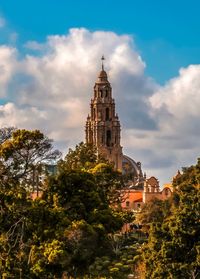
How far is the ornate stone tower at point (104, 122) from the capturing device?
11362 cm

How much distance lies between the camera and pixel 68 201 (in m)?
34.8

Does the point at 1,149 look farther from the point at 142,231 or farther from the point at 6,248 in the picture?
the point at 142,231

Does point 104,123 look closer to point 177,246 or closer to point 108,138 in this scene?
point 108,138

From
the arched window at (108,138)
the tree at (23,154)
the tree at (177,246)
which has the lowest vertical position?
the tree at (177,246)

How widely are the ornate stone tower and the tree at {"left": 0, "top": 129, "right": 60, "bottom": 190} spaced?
75.4 m

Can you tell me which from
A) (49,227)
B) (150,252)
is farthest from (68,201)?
(150,252)

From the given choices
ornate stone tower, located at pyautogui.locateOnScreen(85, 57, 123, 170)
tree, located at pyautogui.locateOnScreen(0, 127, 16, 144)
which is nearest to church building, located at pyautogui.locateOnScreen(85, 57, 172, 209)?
ornate stone tower, located at pyautogui.locateOnScreen(85, 57, 123, 170)

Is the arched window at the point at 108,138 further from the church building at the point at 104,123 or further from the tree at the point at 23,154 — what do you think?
the tree at the point at 23,154

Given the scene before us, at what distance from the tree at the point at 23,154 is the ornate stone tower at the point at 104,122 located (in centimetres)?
7541

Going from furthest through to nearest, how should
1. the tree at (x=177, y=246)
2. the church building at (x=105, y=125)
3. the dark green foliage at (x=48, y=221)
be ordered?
the church building at (x=105, y=125) < the tree at (x=177, y=246) < the dark green foliage at (x=48, y=221)

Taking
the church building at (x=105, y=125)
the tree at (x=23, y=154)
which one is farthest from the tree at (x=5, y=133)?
the church building at (x=105, y=125)

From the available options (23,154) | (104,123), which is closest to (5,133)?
(23,154)

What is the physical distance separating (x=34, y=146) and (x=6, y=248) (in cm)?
532

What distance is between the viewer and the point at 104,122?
11438 centimetres
